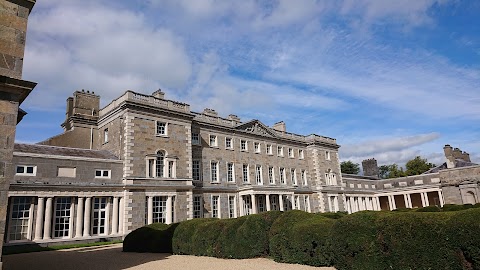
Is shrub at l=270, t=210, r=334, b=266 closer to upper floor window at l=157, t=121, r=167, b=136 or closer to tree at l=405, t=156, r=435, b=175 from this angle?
upper floor window at l=157, t=121, r=167, b=136

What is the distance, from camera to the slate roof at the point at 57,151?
2028cm

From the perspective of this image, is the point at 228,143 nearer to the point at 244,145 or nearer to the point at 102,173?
the point at 244,145

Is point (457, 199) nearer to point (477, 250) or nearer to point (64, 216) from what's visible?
point (477, 250)

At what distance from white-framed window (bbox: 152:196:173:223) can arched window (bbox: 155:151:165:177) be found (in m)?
1.80

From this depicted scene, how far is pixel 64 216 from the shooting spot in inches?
780

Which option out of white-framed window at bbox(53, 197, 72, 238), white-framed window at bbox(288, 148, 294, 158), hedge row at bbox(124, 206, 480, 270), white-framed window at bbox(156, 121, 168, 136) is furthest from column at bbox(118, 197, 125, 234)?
white-framed window at bbox(288, 148, 294, 158)

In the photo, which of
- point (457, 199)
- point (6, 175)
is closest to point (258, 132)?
point (457, 199)

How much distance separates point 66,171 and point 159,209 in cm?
675

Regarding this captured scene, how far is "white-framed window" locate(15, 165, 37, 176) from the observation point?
1875cm

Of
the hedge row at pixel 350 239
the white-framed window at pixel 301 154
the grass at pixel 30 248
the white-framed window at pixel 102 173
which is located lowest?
the grass at pixel 30 248

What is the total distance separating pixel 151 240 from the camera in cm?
1559

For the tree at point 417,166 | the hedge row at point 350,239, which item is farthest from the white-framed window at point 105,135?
the tree at point 417,166

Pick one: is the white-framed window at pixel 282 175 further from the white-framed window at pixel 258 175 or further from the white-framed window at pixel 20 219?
the white-framed window at pixel 20 219

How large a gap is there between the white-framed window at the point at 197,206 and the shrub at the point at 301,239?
629 inches
